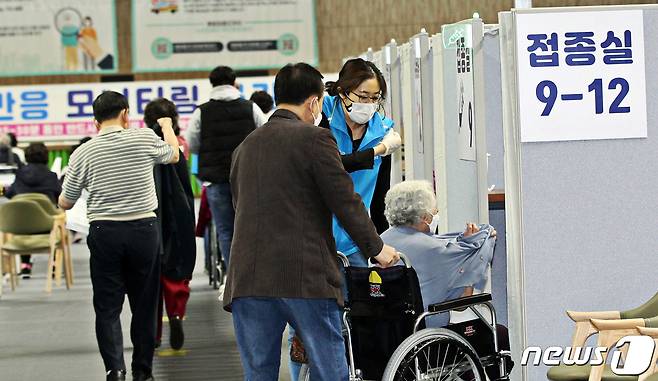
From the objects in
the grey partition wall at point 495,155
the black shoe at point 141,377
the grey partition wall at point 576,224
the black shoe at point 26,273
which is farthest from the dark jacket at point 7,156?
the grey partition wall at point 576,224

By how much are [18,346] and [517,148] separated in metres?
3.98

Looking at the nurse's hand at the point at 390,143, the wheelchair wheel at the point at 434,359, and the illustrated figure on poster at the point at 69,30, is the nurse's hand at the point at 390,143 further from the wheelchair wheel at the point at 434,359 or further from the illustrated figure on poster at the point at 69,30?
the illustrated figure on poster at the point at 69,30

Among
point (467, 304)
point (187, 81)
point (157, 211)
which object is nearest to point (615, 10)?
point (467, 304)

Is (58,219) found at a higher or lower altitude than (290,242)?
lower

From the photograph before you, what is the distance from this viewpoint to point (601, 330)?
12.9ft

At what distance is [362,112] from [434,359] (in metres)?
1.26

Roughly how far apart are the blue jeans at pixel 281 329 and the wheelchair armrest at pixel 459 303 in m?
0.56

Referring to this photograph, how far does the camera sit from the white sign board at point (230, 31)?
16.4 metres

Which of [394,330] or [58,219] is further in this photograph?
[58,219]

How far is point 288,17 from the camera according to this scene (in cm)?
1642

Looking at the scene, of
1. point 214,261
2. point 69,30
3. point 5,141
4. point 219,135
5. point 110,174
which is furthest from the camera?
point 69,30

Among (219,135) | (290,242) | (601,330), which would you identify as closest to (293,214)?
(290,242)

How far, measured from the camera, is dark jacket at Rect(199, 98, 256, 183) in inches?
319

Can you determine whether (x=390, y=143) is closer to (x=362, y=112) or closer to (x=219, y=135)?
(x=362, y=112)
